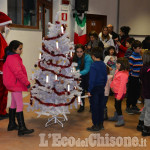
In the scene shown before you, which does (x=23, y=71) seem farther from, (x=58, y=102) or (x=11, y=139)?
(x=11, y=139)

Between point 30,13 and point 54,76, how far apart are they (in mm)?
3224

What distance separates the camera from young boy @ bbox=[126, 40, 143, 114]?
14.8 feet

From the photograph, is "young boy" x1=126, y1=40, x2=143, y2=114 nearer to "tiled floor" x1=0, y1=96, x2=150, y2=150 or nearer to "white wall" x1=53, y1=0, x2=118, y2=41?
"tiled floor" x1=0, y1=96, x2=150, y2=150

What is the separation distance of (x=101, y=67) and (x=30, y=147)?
4.74 ft

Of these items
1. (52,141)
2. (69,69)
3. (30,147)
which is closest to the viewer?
(30,147)

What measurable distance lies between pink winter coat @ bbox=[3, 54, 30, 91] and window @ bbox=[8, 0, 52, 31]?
2.31 m

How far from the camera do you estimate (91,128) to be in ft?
12.1

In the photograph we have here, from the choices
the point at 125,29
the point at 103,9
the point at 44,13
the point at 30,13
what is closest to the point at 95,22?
the point at 103,9

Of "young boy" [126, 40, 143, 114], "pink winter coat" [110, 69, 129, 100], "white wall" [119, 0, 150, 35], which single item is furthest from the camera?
"white wall" [119, 0, 150, 35]

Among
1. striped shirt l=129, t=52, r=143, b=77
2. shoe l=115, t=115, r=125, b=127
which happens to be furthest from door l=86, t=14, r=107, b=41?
shoe l=115, t=115, r=125, b=127

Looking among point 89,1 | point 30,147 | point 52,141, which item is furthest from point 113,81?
point 89,1

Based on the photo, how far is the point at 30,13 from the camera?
634 cm

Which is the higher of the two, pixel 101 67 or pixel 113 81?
pixel 101 67

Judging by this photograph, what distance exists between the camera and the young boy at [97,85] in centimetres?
350
